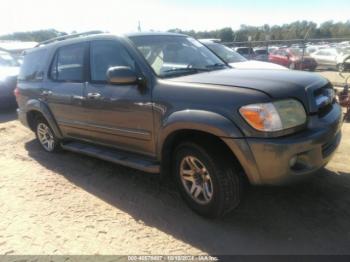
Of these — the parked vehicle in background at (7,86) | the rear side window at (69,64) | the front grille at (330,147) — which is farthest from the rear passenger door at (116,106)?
the parked vehicle in background at (7,86)

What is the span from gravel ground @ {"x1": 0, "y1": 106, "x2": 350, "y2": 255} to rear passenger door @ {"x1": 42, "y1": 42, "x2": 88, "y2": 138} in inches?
30.4

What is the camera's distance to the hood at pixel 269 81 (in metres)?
3.09

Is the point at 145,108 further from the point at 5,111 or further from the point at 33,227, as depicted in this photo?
the point at 5,111

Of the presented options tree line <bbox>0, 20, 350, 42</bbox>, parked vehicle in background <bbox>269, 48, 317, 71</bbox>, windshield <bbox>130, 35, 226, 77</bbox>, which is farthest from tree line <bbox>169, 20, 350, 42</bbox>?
windshield <bbox>130, 35, 226, 77</bbox>

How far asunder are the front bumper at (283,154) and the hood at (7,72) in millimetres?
8855

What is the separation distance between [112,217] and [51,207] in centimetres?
79

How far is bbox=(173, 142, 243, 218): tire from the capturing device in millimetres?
3209

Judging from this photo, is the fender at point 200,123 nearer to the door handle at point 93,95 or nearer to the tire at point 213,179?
the tire at point 213,179

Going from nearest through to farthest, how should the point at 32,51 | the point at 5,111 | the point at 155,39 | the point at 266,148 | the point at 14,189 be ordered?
the point at 266,148 → the point at 155,39 → the point at 14,189 → the point at 32,51 → the point at 5,111

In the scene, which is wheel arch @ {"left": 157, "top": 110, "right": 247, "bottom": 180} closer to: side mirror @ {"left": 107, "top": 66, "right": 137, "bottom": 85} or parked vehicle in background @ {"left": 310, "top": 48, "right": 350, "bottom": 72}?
side mirror @ {"left": 107, "top": 66, "right": 137, "bottom": 85}

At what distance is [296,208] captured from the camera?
3598mm

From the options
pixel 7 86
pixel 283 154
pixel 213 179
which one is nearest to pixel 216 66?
pixel 213 179

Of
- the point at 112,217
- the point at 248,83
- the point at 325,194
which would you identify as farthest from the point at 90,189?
the point at 325,194

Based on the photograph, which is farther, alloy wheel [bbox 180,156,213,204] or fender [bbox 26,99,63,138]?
fender [bbox 26,99,63,138]
